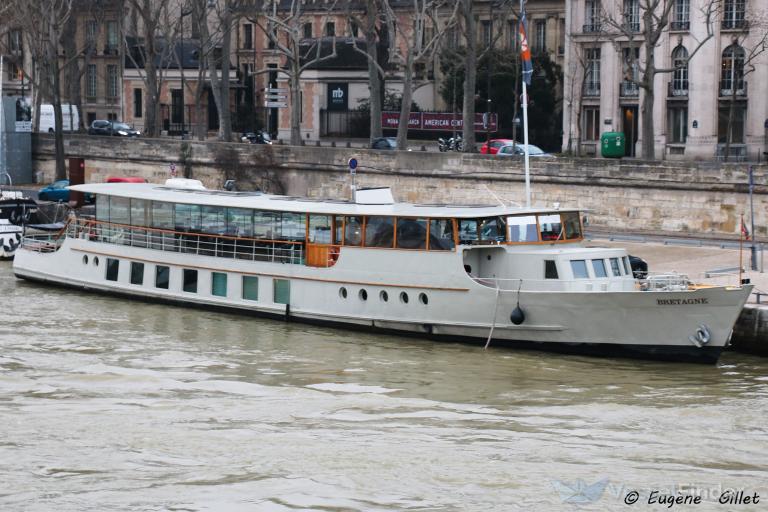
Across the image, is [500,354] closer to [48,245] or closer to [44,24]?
[48,245]

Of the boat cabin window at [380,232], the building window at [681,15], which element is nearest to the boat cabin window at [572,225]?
the boat cabin window at [380,232]

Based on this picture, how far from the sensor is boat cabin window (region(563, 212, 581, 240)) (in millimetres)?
31045

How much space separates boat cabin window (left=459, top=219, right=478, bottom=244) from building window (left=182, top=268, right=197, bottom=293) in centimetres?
766

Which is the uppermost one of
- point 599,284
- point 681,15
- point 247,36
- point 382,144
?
point 247,36

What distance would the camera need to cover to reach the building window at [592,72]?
65.2 metres

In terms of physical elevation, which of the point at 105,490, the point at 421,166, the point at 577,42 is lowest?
the point at 105,490

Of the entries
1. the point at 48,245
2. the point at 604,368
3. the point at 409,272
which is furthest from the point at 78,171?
the point at 604,368

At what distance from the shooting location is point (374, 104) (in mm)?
59312

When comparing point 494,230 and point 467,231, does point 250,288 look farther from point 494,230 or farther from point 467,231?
point 494,230

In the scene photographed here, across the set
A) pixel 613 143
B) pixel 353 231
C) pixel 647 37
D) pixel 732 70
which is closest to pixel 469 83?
pixel 613 143

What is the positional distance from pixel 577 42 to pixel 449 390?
41757 millimetres

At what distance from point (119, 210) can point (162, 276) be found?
8.46ft

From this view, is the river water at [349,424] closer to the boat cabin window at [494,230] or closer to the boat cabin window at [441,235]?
the boat cabin window at [441,235]

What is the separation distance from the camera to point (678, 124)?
62.8 metres
